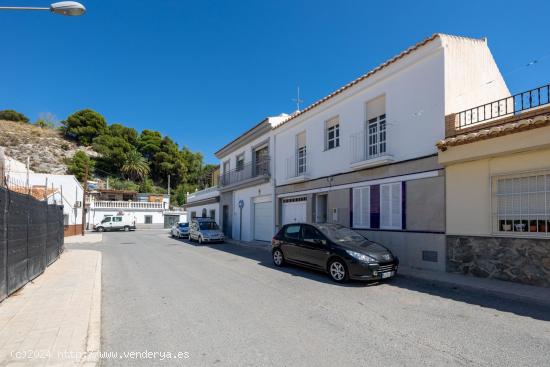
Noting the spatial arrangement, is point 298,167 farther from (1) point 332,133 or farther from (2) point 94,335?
(2) point 94,335

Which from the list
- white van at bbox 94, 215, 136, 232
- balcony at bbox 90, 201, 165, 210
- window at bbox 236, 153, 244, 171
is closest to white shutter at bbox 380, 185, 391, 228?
window at bbox 236, 153, 244, 171

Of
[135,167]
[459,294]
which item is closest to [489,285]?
[459,294]

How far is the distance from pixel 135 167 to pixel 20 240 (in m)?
57.3

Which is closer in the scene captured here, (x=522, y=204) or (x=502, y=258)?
(x=522, y=204)

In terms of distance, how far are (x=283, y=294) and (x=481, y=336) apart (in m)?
3.60

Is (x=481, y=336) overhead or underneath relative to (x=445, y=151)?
underneath

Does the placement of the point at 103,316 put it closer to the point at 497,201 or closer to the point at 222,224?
the point at 497,201

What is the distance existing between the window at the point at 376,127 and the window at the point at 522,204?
4033 millimetres

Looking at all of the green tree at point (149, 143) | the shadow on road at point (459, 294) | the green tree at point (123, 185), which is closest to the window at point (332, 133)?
the shadow on road at point (459, 294)

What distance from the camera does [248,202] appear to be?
843 inches

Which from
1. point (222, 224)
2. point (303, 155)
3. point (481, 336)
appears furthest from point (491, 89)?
point (222, 224)

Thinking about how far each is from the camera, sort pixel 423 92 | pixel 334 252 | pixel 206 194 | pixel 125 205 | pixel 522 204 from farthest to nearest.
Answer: pixel 125 205 → pixel 206 194 → pixel 423 92 → pixel 334 252 → pixel 522 204

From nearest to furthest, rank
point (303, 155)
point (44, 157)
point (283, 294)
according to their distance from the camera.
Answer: point (283, 294)
point (303, 155)
point (44, 157)

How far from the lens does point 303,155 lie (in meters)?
16.5
